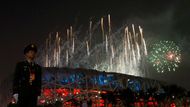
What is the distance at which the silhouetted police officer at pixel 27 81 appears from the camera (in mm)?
5336

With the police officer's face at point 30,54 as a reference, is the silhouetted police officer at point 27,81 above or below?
below

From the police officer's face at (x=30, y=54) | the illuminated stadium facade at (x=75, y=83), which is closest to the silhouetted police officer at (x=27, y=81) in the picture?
the police officer's face at (x=30, y=54)

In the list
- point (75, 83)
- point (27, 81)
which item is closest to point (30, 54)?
point (27, 81)

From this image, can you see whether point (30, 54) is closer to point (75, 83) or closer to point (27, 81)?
point (27, 81)

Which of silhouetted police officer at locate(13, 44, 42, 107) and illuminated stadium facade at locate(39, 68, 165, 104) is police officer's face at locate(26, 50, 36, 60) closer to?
silhouetted police officer at locate(13, 44, 42, 107)

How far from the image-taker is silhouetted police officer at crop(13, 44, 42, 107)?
534cm

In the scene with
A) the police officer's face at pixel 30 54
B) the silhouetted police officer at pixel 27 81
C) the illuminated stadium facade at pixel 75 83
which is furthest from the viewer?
the illuminated stadium facade at pixel 75 83

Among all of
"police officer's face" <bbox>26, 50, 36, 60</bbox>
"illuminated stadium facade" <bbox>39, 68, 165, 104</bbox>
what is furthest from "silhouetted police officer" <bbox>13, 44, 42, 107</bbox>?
"illuminated stadium facade" <bbox>39, 68, 165, 104</bbox>

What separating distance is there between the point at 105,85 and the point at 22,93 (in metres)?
83.4

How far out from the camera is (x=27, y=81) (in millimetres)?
5523

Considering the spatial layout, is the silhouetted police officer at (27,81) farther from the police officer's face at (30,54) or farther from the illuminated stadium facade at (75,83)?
the illuminated stadium facade at (75,83)

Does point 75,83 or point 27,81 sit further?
point 75,83

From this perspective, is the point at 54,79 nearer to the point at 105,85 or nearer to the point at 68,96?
the point at 68,96

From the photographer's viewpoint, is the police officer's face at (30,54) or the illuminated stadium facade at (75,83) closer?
the police officer's face at (30,54)
